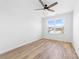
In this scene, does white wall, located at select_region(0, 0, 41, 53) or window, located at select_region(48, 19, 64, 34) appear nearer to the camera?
white wall, located at select_region(0, 0, 41, 53)

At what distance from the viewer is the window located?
545cm

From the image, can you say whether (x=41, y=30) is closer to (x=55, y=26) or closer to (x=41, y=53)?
(x=55, y=26)

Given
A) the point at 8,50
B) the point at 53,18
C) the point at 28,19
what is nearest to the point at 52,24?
the point at 53,18

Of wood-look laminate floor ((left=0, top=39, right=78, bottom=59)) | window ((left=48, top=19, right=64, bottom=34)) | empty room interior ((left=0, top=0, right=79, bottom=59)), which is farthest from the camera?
window ((left=48, top=19, right=64, bottom=34))

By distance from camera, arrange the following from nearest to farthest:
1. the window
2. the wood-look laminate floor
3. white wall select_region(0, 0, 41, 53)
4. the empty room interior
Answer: the wood-look laminate floor → the empty room interior → white wall select_region(0, 0, 41, 53) → the window

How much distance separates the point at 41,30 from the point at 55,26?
1.54 meters

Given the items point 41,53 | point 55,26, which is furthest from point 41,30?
point 41,53

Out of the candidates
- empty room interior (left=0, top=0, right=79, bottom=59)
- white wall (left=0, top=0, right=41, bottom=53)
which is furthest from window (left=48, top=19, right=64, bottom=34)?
white wall (left=0, top=0, right=41, bottom=53)

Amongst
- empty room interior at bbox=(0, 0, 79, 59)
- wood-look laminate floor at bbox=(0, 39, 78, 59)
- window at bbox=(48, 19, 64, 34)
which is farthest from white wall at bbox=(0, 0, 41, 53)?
window at bbox=(48, 19, 64, 34)

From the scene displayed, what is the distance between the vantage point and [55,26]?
5840mm

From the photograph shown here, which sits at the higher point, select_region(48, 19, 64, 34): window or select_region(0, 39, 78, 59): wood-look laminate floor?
select_region(48, 19, 64, 34): window

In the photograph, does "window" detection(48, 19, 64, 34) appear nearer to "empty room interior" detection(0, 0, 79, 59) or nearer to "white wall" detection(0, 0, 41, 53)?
"empty room interior" detection(0, 0, 79, 59)

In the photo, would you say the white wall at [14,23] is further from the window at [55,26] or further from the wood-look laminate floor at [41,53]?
the window at [55,26]

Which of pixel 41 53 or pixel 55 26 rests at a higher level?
pixel 55 26
